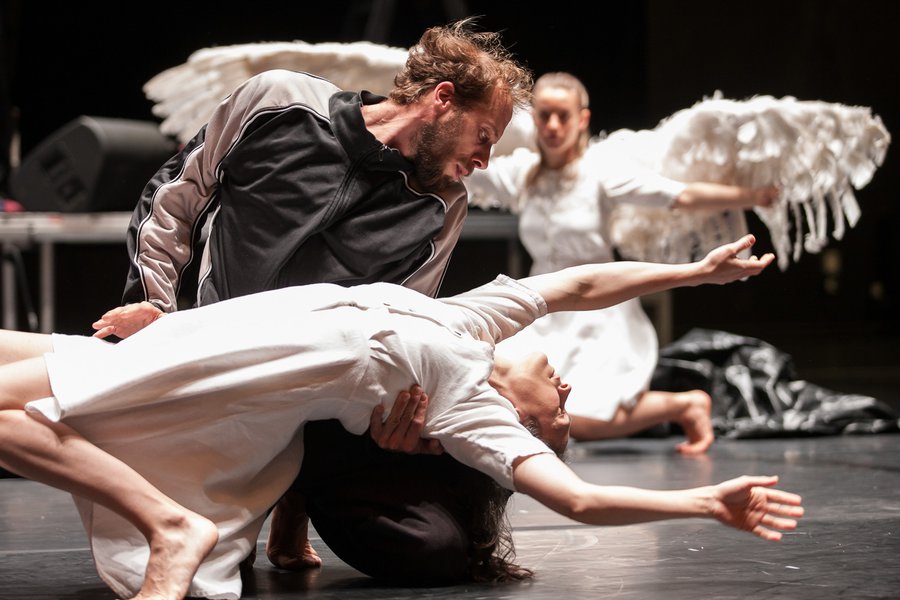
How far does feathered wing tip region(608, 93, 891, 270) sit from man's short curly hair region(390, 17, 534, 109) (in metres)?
1.65

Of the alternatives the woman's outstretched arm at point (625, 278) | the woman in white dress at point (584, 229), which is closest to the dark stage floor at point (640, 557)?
the woman's outstretched arm at point (625, 278)

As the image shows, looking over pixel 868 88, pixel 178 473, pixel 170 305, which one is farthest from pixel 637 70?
pixel 178 473

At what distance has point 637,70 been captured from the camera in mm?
6375

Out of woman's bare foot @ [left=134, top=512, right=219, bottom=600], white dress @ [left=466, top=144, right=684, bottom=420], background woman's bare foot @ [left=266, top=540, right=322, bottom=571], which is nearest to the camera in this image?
woman's bare foot @ [left=134, top=512, right=219, bottom=600]

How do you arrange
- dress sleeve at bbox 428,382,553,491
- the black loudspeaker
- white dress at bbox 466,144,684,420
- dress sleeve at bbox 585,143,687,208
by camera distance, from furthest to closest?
1. the black loudspeaker
2. white dress at bbox 466,144,684,420
3. dress sleeve at bbox 585,143,687,208
4. dress sleeve at bbox 428,382,553,491

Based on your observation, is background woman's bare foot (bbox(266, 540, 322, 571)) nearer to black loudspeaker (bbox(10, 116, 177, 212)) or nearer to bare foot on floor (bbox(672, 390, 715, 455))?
bare foot on floor (bbox(672, 390, 715, 455))

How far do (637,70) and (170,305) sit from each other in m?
4.47

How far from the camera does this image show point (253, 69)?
3.88 meters

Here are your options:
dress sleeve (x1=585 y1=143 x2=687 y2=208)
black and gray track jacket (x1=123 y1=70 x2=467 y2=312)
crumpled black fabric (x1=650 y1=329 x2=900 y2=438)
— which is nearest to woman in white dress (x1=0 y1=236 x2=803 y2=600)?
black and gray track jacket (x1=123 y1=70 x2=467 y2=312)

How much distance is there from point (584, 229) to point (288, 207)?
1988 mm

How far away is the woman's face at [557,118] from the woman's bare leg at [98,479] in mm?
2597

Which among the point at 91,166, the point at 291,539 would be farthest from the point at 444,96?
the point at 91,166

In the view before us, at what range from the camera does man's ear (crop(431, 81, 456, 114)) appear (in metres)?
2.36

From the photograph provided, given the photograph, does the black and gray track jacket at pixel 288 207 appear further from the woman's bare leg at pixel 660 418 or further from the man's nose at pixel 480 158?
the woman's bare leg at pixel 660 418
